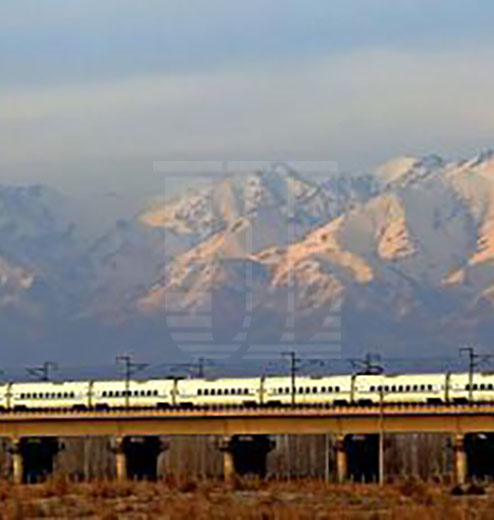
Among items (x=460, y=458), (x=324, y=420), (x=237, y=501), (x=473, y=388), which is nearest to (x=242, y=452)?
(x=324, y=420)

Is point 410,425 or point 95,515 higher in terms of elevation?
point 410,425

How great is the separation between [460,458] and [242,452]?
22.8 m

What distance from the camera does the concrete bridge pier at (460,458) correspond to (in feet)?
607

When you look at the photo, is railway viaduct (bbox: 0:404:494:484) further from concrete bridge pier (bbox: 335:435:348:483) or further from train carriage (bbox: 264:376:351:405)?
train carriage (bbox: 264:376:351:405)

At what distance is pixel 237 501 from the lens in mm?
149250

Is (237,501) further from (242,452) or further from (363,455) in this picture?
(242,452)

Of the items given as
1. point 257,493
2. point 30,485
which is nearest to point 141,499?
point 257,493

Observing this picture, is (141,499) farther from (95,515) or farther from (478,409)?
(478,409)

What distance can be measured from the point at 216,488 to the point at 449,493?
81.2 ft

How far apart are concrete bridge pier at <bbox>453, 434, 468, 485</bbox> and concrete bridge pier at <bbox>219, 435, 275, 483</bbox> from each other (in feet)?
63.3

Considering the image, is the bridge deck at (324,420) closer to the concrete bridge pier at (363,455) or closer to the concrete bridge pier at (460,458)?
the concrete bridge pier at (460,458)

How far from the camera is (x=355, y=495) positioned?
15850cm

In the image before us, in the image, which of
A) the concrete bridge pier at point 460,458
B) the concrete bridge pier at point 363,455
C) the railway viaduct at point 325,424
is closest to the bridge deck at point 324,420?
the railway viaduct at point 325,424

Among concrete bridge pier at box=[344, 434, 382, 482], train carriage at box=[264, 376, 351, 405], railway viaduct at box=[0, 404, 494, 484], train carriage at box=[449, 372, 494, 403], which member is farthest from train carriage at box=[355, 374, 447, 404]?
concrete bridge pier at box=[344, 434, 382, 482]
